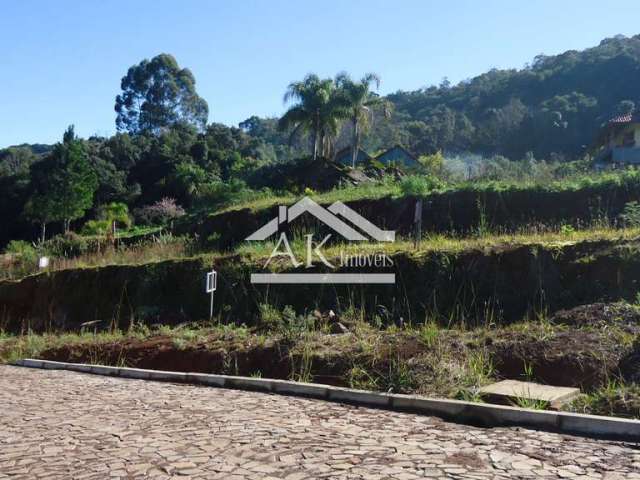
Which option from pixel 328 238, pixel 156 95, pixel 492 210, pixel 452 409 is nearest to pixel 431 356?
pixel 452 409

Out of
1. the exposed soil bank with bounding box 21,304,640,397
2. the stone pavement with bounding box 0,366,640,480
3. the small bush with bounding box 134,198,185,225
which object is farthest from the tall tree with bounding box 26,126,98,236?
the stone pavement with bounding box 0,366,640,480

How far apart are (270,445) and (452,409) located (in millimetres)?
1675

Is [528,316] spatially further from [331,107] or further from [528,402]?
[331,107]

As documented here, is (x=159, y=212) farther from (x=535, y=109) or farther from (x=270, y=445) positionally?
(x=270, y=445)

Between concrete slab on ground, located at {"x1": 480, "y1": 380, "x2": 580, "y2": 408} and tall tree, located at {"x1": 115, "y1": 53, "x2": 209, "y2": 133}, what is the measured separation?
67.1 m

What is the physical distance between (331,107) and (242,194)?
934cm

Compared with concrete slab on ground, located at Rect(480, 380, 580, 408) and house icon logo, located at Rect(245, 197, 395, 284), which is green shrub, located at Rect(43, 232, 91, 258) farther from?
concrete slab on ground, located at Rect(480, 380, 580, 408)

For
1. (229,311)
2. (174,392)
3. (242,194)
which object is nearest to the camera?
(174,392)

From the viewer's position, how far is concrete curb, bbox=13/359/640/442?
4.57m

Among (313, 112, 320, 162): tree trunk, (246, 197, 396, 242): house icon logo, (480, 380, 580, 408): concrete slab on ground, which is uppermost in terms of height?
(313, 112, 320, 162): tree trunk

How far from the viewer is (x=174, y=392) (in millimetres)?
6914

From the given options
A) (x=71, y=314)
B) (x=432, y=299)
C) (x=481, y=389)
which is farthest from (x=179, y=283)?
(x=481, y=389)

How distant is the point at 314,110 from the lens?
34.3 meters

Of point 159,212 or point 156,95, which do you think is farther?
point 156,95
